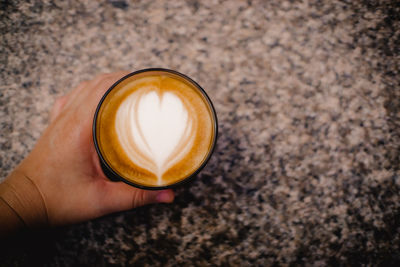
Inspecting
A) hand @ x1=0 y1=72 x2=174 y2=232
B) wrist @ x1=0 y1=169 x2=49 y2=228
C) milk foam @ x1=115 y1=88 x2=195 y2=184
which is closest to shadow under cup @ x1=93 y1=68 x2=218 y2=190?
milk foam @ x1=115 y1=88 x2=195 y2=184

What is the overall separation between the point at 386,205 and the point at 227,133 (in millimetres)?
529

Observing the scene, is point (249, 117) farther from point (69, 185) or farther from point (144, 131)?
point (69, 185)

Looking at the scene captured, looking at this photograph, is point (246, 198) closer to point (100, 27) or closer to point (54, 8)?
point (100, 27)

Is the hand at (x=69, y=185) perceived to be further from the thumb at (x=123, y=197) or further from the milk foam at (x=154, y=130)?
the milk foam at (x=154, y=130)

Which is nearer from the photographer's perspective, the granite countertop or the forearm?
the forearm

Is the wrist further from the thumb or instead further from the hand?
the thumb

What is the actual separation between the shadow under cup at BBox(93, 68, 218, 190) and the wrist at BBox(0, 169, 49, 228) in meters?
0.26

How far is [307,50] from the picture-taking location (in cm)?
96

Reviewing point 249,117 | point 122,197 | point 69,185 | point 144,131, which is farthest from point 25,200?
point 249,117

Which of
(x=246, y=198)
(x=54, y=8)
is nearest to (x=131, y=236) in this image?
(x=246, y=198)

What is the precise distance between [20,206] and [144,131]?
0.41 m

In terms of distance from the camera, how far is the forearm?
30.5 inches

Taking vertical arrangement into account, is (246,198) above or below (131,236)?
above

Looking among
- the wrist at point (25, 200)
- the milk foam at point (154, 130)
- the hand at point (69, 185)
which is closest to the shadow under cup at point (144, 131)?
the milk foam at point (154, 130)
